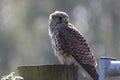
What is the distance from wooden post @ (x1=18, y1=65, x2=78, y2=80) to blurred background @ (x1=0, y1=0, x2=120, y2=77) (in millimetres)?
25742

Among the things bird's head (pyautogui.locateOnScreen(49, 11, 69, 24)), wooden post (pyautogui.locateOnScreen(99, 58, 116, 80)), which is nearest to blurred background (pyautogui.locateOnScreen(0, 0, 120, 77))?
bird's head (pyautogui.locateOnScreen(49, 11, 69, 24))

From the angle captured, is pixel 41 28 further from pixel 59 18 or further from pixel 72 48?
pixel 72 48

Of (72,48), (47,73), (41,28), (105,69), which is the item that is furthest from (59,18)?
(41,28)

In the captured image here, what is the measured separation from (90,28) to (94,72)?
95.9ft

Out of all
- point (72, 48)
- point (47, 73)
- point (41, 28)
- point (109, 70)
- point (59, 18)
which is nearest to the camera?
point (109, 70)

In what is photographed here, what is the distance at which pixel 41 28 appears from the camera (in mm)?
33281

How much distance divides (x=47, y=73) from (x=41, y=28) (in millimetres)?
29042

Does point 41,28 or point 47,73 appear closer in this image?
point 47,73

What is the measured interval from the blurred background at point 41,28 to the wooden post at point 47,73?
84.5 ft

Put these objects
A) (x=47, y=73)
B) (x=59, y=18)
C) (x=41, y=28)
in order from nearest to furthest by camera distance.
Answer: (x=47, y=73), (x=59, y=18), (x=41, y=28)

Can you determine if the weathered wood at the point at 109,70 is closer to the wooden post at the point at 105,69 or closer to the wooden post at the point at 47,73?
the wooden post at the point at 105,69

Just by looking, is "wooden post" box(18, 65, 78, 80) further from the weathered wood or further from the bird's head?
the bird's head

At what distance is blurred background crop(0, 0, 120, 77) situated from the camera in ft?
106

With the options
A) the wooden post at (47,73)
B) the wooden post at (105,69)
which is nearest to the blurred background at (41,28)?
the wooden post at (47,73)
